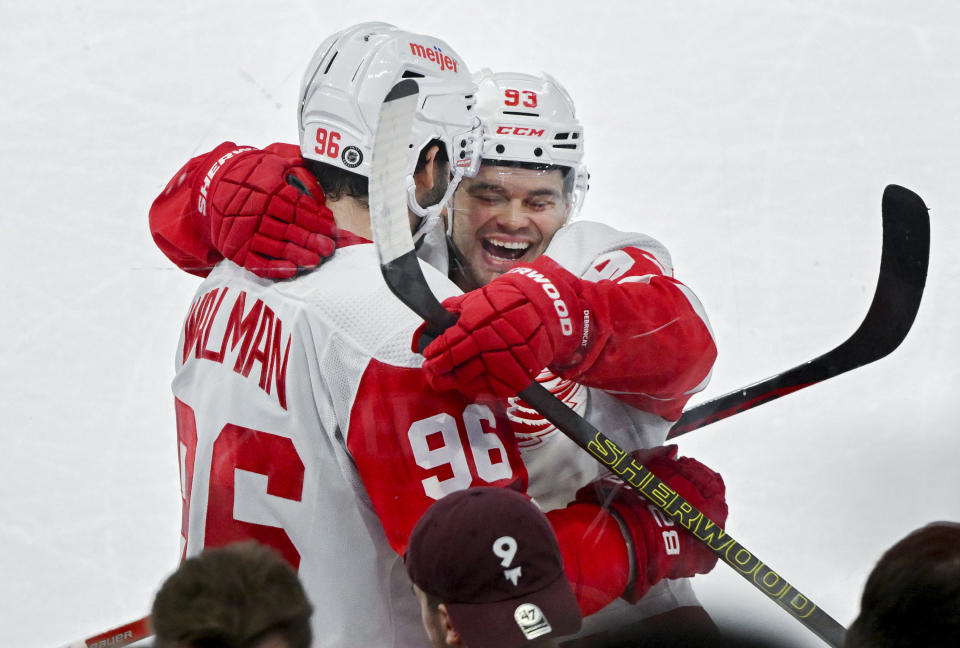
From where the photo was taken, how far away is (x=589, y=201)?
2.20 m

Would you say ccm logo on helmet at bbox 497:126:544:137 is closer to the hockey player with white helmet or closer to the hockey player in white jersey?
the hockey player in white jersey

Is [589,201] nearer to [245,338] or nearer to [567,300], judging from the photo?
[567,300]

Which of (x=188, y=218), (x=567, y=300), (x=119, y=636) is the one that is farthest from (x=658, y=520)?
(x=119, y=636)

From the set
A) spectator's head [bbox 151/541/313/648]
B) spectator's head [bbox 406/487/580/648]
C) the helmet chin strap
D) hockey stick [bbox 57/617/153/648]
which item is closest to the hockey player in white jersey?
the helmet chin strap

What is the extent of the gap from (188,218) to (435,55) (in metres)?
0.59

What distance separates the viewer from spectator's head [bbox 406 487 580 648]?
45.9 inches

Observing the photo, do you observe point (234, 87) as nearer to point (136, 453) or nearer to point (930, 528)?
point (136, 453)

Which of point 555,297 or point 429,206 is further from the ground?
point 429,206

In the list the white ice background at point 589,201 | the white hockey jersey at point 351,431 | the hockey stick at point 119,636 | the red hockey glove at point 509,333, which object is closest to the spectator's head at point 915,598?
the red hockey glove at point 509,333

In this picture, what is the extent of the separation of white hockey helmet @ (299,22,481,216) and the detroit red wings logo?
0.36m

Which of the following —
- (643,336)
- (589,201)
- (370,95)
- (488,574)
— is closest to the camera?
(488,574)

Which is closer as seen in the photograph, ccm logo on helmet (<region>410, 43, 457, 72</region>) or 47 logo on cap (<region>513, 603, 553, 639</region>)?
47 logo on cap (<region>513, 603, 553, 639</region>)

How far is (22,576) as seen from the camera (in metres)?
2.51

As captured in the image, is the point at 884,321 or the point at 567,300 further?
the point at 884,321
